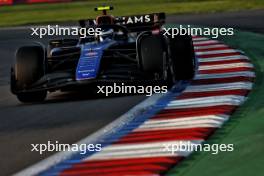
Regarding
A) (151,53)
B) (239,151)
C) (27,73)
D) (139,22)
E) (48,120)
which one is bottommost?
(48,120)

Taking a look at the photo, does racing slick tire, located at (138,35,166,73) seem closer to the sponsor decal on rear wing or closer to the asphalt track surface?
the asphalt track surface

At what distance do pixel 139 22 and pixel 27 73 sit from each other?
10.9ft

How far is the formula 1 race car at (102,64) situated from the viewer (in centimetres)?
972

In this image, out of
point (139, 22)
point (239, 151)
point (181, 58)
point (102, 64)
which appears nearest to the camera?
point (239, 151)

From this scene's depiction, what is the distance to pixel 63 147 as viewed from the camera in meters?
6.73

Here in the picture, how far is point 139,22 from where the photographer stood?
12.8 metres

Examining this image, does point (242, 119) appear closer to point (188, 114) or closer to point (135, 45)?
point (188, 114)

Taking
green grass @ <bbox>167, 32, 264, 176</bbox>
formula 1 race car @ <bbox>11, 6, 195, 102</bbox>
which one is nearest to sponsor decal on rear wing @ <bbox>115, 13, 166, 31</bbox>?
formula 1 race car @ <bbox>11, 6, 195, 102</bbox>

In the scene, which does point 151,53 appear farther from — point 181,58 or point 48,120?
point 48,120

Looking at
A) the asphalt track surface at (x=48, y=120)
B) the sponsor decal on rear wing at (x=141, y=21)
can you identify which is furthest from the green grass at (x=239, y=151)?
the sponsor decal on rear wing at (x=141, y=21)

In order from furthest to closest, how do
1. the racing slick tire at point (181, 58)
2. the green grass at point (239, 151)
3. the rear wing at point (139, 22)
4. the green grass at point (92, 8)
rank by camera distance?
1. the green grass at point (92, 8)
2. the rear wing at point (139, 22)
3. the racing slick tire at point (181, 58)
4. the green grass at point (239, 151)

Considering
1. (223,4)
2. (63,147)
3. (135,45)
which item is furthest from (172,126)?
(223,4)

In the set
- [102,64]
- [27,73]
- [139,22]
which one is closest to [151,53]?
[102,64]

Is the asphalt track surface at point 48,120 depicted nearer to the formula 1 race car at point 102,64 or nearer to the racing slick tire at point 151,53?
the formula 1 race car at point 102,64
